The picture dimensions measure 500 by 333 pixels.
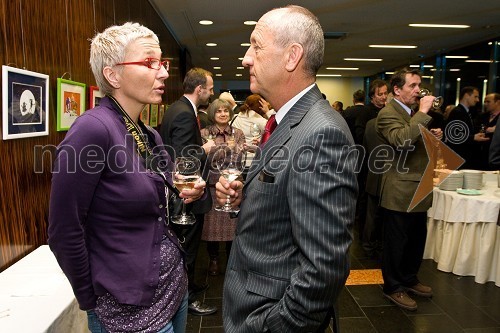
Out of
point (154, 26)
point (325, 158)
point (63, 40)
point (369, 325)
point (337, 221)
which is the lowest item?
point (369, 325)

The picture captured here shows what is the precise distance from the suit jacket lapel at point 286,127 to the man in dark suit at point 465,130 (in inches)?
219

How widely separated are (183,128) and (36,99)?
1.04 m

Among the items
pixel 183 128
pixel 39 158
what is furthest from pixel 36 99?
pixel 183 128

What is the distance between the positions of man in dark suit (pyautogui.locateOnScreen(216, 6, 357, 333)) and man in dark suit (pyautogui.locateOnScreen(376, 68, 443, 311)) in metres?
1.94

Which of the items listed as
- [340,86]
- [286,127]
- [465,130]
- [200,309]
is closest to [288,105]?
[286,127]

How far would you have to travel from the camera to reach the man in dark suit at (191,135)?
296 cm

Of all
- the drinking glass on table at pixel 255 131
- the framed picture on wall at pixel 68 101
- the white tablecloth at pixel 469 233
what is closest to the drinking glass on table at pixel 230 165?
the framed picture on wall at pixel 68 101

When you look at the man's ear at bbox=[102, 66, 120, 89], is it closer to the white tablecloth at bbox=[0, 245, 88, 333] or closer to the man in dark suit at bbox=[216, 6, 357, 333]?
the man in dark suit at bbox=[216, 6, 357, 333]

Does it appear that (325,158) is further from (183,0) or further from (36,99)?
(183,0)

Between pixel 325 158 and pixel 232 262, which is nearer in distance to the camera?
pixel 325 158

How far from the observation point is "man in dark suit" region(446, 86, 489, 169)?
19.4ft

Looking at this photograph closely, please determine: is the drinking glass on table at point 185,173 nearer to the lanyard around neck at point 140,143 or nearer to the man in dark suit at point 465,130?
the lanyard around neck at point 140,143

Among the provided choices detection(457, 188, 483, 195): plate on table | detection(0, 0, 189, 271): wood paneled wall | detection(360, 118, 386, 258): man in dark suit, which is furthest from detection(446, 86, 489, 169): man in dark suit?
detection(0, 0, 189, 271): wood paneled wall

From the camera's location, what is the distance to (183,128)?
295 cm
